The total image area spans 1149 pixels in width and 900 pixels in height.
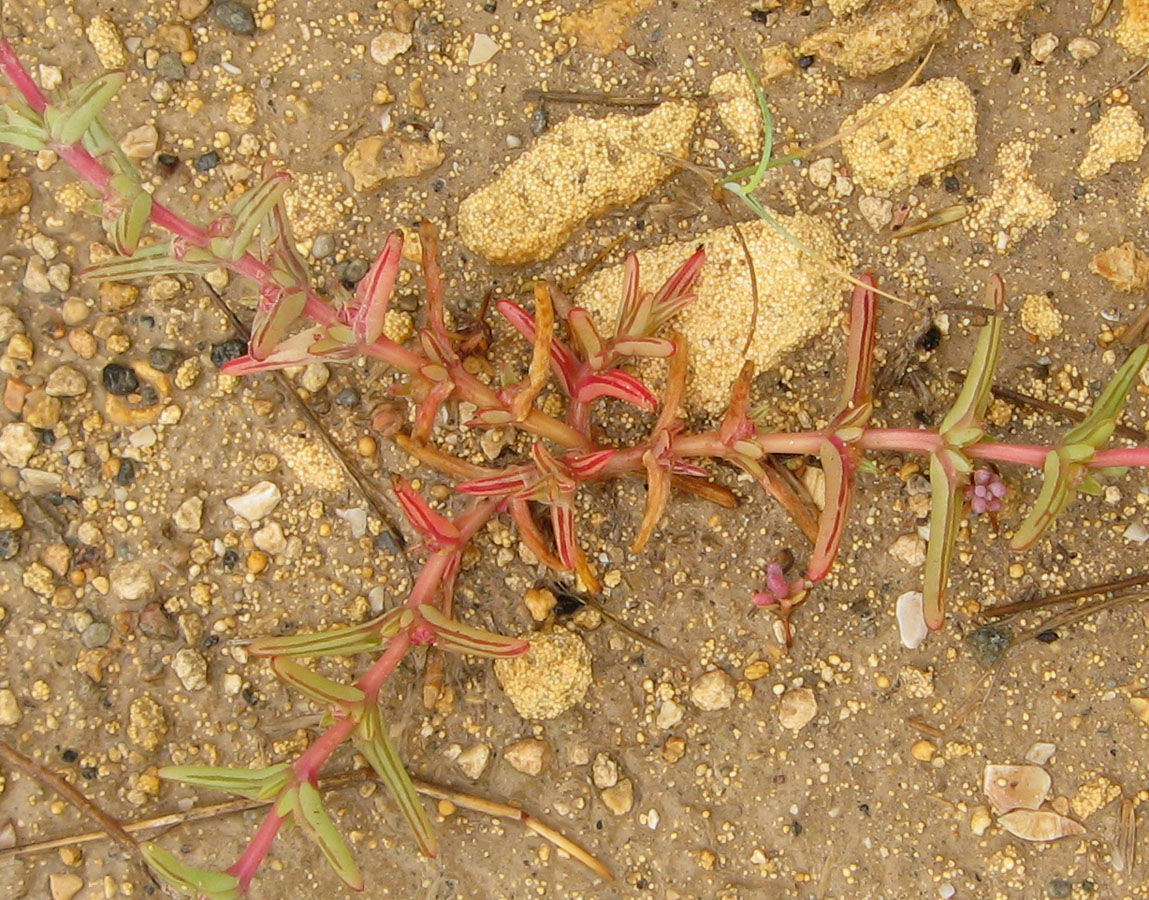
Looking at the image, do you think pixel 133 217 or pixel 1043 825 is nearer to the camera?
pixel 133 217

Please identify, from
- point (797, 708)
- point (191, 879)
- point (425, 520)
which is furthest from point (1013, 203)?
point (191, 879)

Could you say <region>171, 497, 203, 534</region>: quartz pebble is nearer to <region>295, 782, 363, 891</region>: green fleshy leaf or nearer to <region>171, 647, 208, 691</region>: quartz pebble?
<region>171, 647, 208, 691</region>: quartz pebble

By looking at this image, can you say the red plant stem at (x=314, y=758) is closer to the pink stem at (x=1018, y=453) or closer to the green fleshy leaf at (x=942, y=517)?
the green fleshy leaf at (x=942, y=517)

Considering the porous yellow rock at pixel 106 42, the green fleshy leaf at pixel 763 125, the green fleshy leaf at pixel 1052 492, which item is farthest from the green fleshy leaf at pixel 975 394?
the porous yellow rock at pixel 106 42

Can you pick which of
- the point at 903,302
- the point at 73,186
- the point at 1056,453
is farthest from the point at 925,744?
the point at 73,186

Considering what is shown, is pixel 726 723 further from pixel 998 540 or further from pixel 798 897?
pixel 998 540

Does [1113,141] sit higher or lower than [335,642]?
higher

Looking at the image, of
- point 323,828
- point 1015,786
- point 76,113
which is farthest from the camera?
point 1015,786

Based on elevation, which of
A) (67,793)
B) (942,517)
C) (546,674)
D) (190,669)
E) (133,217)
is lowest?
(67,793)

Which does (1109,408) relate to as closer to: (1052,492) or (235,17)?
(1052,492)
